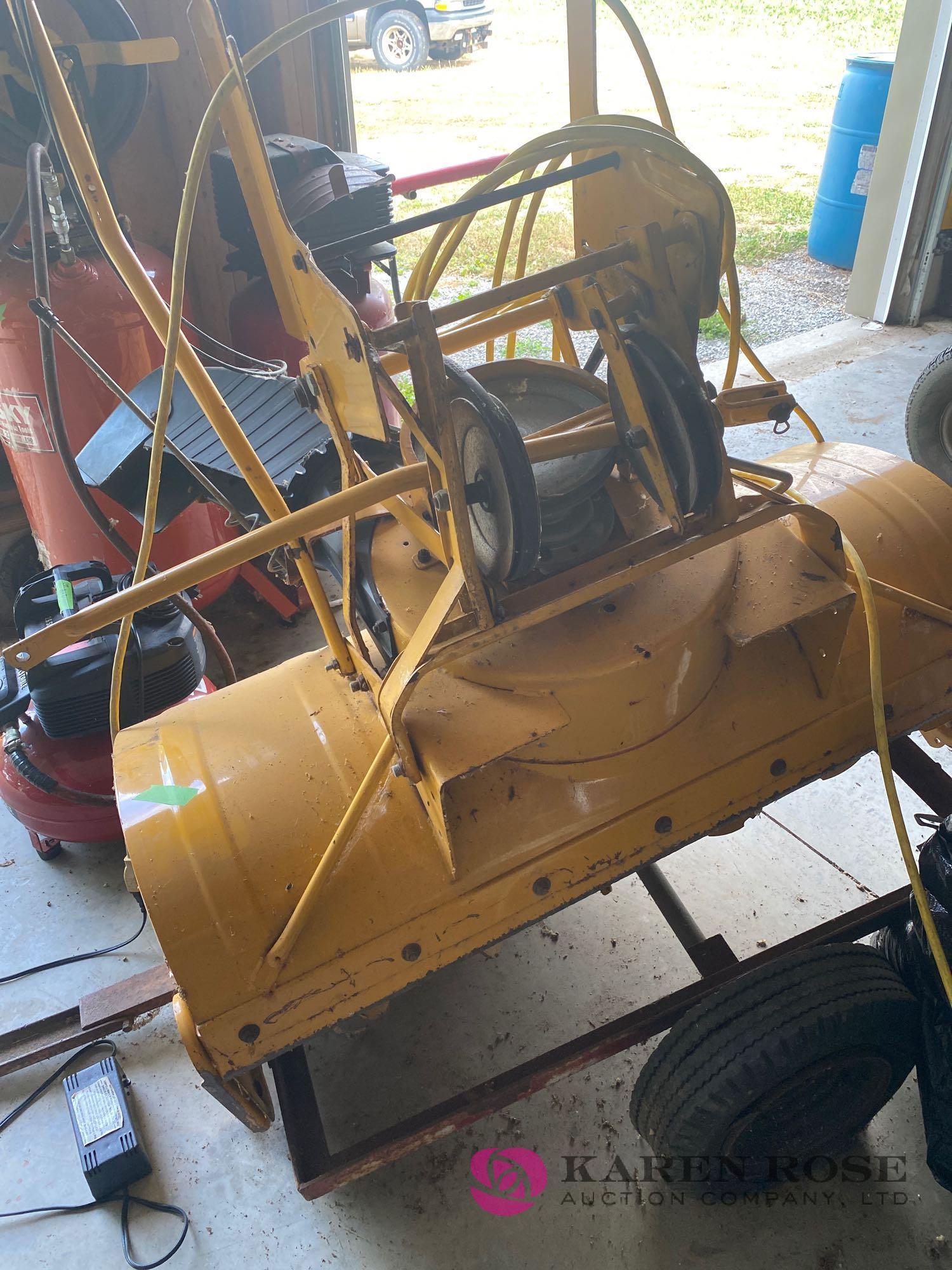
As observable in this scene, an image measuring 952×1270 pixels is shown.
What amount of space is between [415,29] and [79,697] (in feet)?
32.7

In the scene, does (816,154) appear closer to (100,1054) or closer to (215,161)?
(215,161)

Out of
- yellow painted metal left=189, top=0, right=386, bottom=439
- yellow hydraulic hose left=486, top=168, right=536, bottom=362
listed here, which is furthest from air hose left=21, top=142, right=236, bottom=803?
yellow hydraulic hose left=486, top=168, right=536, bottom=362

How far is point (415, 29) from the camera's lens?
9.55 meters

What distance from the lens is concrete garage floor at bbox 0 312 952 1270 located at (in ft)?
4.95

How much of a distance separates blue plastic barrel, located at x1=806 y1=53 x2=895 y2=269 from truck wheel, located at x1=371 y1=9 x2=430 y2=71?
6237mm

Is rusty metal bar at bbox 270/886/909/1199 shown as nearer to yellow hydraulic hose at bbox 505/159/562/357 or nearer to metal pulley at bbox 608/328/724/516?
metal pulley at bbox 608/328/724/516

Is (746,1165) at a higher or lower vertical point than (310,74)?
lower

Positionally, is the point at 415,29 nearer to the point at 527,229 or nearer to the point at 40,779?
the point at 527,229

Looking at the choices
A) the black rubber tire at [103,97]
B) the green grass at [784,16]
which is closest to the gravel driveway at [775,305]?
the black rubber tire at [103,97]

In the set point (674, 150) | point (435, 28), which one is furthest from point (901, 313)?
point (435, 28)

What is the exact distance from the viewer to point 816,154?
7344mm

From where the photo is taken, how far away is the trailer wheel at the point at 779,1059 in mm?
1309

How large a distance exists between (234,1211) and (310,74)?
311 cm

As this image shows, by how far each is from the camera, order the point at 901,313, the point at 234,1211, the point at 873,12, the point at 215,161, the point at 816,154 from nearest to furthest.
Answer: the point at 234,1211 < the point at 215,161 < the point at 901,313 < the point at 816,154 < the point at 873,12
